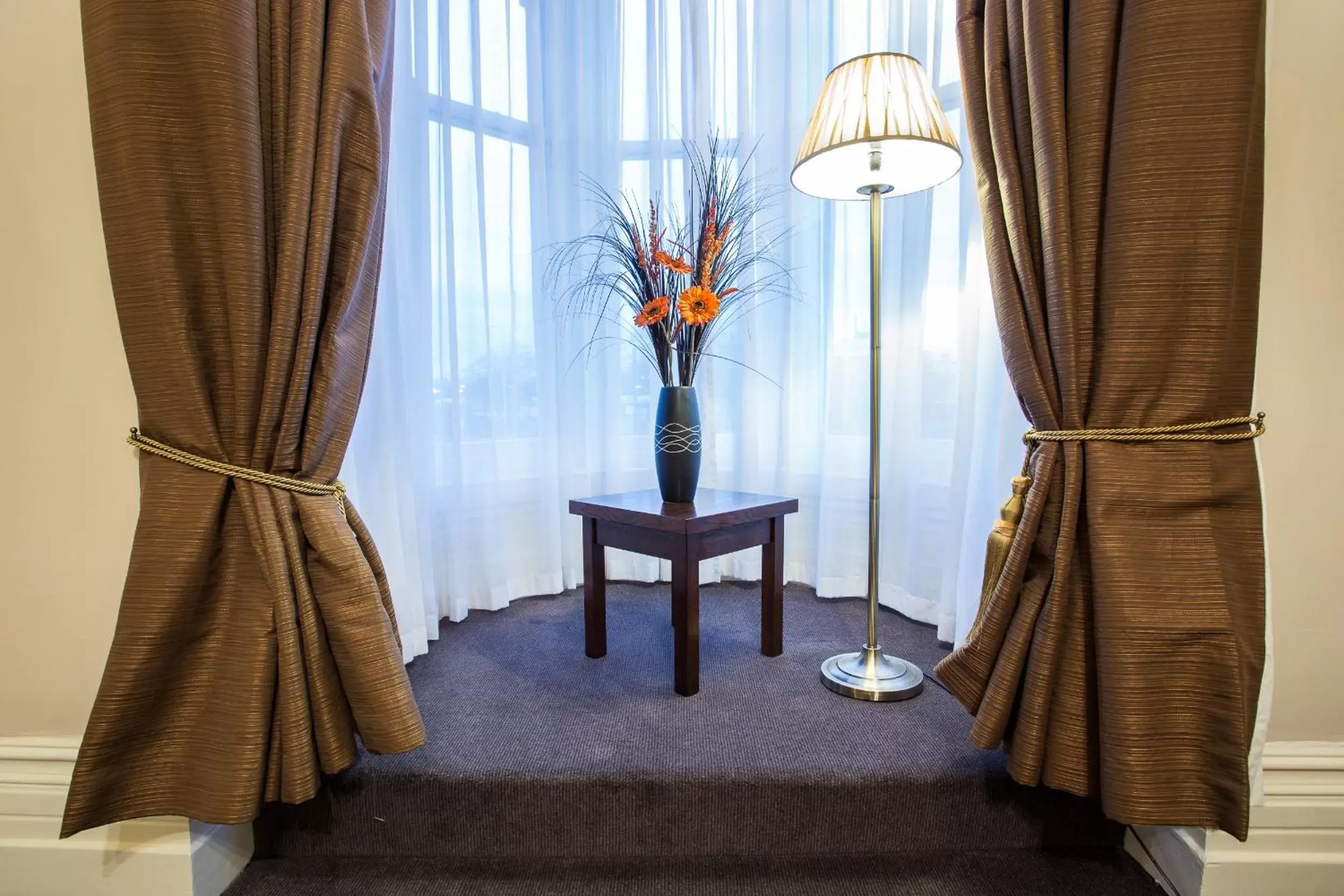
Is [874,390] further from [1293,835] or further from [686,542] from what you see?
[1293,835]

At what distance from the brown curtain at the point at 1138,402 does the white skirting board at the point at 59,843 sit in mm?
1424

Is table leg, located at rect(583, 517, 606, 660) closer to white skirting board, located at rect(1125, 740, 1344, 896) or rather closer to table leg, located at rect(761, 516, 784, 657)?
table leg, located at rect(761, 516, 784, 657)

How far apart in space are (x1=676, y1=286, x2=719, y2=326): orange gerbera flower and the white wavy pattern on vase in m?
0.28

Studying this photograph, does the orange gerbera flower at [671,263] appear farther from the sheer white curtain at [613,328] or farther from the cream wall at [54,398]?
the cream wall at [54,398]

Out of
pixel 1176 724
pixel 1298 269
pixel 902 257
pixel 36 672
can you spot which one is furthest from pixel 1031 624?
pixel 36 672

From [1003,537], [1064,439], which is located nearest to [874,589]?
[1003,537]

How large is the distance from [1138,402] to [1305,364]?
0.35 meters

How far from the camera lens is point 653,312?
1604mm

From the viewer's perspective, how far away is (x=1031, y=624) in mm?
1072

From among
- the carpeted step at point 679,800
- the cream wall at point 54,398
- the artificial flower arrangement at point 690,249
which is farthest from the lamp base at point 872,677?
the cream wall at point 54,398

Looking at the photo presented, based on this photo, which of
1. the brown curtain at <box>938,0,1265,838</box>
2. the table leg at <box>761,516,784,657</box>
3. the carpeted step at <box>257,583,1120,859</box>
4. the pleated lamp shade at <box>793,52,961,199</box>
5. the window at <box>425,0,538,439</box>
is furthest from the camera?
the window at <box>425,0,538,439</box>

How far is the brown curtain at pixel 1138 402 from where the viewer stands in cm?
95

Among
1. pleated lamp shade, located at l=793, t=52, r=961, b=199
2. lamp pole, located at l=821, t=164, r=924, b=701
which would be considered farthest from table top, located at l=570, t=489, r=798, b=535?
pleated lamp shade, located at l=793, t=52, r=961, b=199

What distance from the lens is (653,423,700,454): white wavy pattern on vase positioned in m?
1.63
